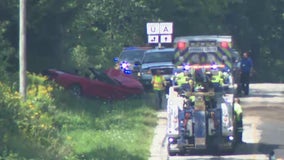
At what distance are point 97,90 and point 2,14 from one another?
626 centimetres

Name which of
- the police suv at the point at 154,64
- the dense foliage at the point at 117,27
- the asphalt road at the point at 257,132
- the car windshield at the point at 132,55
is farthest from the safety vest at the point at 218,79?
the car windshield at the point at 132,55

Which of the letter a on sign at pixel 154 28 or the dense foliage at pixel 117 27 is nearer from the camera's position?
the dense foliage at pixel 117 27

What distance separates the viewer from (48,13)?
32969 millimetres

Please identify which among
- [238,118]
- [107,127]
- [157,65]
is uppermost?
[157,65]

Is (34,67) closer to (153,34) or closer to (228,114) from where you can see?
(153,34)

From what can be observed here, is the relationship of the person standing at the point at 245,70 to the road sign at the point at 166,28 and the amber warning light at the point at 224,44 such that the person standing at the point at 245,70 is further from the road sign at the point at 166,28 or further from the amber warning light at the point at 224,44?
the amber warning light at the point at 224,44

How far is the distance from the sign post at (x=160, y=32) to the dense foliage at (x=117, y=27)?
3.10 m

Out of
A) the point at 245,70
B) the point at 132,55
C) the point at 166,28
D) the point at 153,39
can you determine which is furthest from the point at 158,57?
the point at 245,70

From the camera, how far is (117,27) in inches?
2280

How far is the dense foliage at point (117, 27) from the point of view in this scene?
32375 mm

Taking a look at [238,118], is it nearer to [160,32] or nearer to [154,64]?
[154,64]

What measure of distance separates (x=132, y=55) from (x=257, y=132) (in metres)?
17.8

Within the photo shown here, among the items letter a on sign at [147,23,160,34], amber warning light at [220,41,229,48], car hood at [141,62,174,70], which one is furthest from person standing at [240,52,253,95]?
amber warning light at [220,41,229,48]

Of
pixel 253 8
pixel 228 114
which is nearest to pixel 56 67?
pixel 228 114
